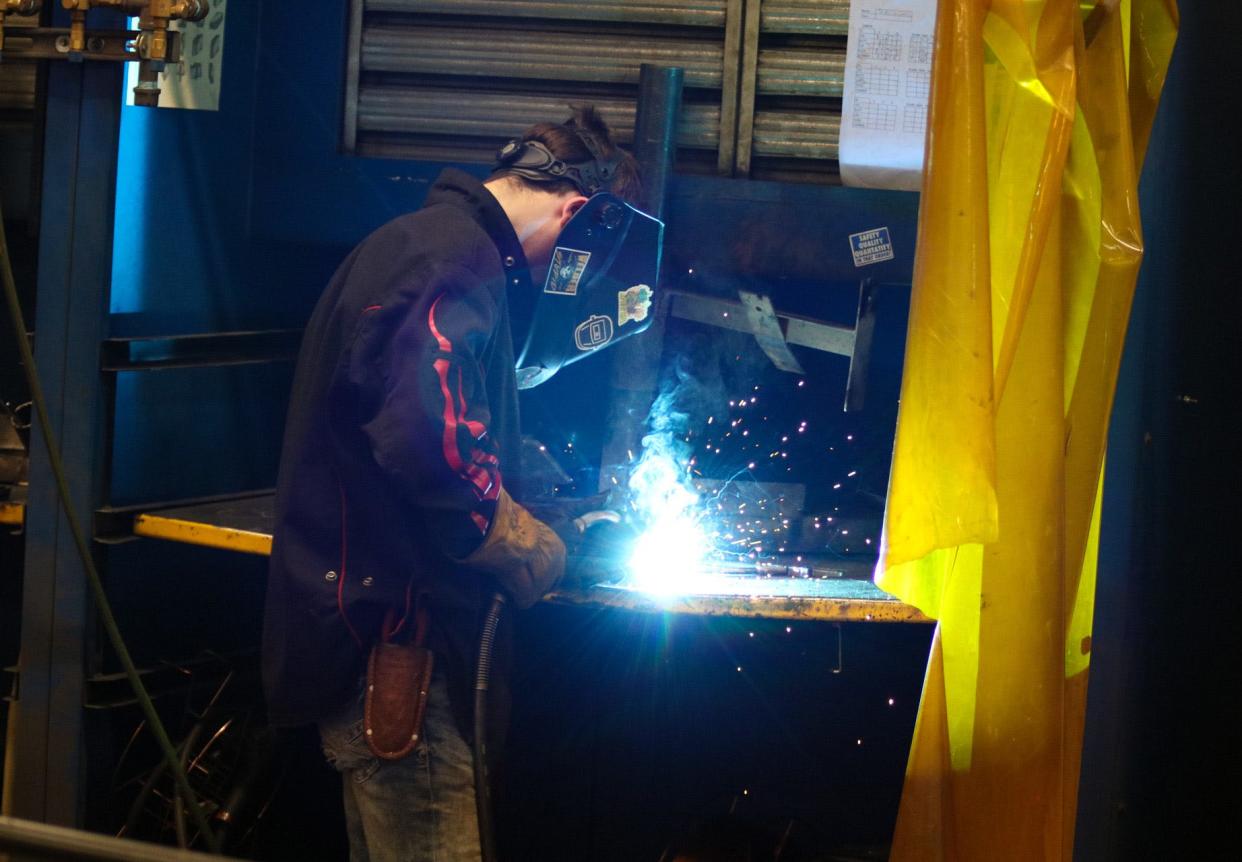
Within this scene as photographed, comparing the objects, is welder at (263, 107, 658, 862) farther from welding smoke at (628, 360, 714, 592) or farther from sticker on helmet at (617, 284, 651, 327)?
welding smoke at (628, 360, 714, 592)

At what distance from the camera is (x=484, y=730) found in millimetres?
2035

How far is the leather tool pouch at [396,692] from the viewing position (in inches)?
77.9

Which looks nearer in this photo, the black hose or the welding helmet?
the black hose

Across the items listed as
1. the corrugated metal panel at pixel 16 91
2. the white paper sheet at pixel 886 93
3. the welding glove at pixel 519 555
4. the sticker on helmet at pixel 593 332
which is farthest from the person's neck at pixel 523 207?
the corrugated metal panel at pixel 16 91

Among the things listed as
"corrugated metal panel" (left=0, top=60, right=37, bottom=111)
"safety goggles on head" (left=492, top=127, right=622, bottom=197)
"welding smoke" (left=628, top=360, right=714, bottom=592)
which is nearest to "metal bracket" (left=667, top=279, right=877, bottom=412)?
"welding smoke" (left=628, top=360, right=714, bottom=592)

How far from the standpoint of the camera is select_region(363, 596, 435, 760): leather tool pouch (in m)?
1.98

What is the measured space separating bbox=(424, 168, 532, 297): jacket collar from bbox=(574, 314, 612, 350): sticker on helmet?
0.24 m

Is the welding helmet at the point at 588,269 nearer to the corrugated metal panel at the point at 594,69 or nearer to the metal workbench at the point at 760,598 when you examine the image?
the metal workbench at the point at 760,598

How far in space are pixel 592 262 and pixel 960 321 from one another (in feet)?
2.59

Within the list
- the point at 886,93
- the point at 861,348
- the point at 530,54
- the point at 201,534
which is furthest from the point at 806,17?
the point at 201,534

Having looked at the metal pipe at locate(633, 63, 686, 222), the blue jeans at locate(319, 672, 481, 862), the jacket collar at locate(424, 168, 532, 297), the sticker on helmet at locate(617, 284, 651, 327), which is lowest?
the blue jeans at locate(319, 672, 481, 862)

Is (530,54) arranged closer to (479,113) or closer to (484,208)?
(479,113)

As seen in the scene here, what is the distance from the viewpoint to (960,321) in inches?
66.1

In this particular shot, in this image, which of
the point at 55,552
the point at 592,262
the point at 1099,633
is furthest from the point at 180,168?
the point at 1099,633
